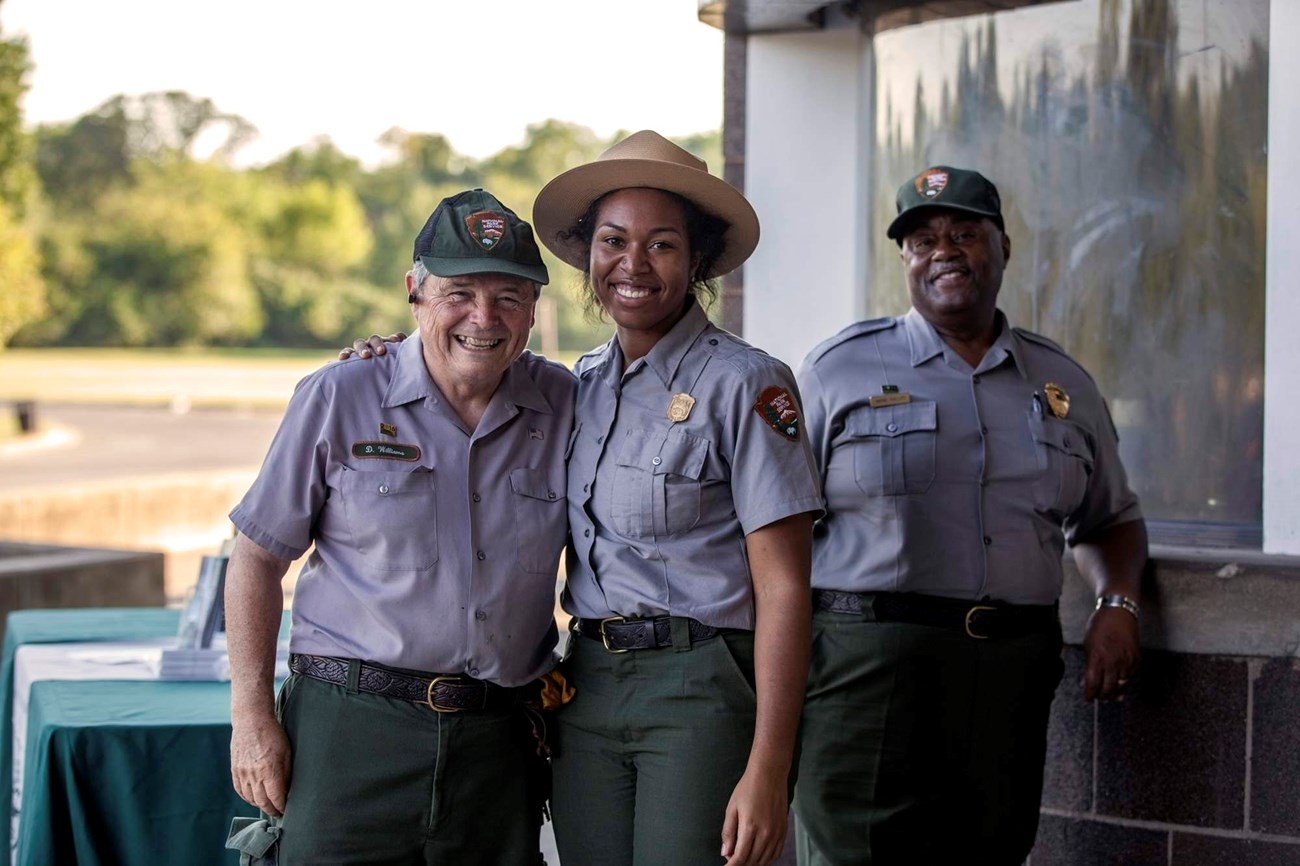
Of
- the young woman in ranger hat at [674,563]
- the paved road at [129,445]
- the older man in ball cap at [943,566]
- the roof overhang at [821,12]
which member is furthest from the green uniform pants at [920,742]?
the paved road at [129,445]

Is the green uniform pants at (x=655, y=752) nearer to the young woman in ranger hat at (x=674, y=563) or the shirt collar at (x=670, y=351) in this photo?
the young woman in ranger hat at (x=674, y=563)

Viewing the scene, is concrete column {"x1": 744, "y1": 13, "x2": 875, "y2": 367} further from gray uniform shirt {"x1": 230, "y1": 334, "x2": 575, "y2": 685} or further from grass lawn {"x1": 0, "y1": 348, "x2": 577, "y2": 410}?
grass lawn {"x1": 0, "y1": 348, "x2": 577, "y2": 410}

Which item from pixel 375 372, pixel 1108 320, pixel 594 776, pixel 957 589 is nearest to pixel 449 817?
pixel 594 776

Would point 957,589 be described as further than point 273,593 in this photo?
Yes

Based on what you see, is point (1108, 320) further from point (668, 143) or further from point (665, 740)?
point (665, 740)

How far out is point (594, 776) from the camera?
2459mm

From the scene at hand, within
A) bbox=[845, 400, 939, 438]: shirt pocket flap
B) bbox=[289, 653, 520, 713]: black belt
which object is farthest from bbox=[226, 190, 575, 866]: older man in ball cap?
bbox=[845, 400, 939, 438]: shirt pocket flap

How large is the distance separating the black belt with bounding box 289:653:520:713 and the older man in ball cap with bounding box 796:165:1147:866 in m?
0.94

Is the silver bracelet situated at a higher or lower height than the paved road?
higher

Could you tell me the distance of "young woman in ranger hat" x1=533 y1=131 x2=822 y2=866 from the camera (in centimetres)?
237

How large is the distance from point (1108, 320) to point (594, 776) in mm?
2219

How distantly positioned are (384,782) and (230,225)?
62.1m

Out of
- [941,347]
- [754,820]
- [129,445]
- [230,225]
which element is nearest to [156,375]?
[230,225]

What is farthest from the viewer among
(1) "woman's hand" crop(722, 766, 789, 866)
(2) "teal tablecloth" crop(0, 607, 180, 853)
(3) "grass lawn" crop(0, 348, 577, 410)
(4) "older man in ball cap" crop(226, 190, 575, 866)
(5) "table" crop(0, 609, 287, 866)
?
(3) "grass lawn" crop(0, 348, 577, 410)
